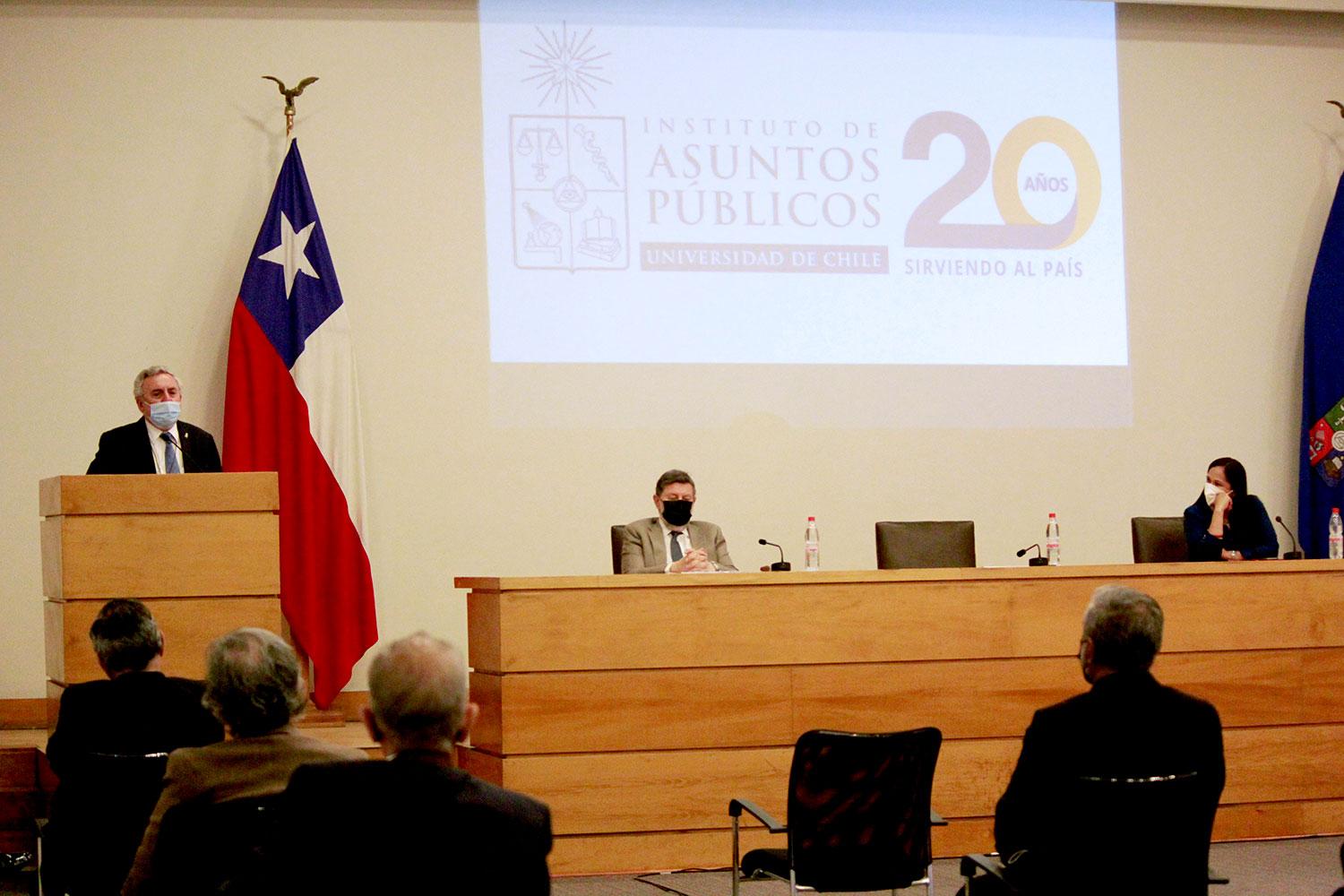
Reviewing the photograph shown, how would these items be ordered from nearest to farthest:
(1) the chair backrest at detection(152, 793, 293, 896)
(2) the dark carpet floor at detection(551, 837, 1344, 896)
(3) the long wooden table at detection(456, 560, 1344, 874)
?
(1) the chair backrest at detection(152, 793, 293, 896) < (2) the dark carpet floor at detection(551, 837, 1344, 896) < (3) the long wooden table at detection(456, 560, 1344, 874)

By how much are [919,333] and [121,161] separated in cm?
416

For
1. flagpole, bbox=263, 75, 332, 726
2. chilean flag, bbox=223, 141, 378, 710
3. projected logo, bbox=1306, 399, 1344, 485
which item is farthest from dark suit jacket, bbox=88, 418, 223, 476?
projected logo, bbox=1306, 399, 1344, 485

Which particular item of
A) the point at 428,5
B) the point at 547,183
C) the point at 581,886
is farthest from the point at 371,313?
the point at 581,886

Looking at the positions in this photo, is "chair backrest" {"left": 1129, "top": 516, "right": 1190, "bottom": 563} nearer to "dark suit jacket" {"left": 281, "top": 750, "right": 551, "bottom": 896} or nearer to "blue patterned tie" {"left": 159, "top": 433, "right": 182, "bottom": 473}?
"blue patterned tie" {"left": 159, "top": 433, "right": 182, "bottom": 473}

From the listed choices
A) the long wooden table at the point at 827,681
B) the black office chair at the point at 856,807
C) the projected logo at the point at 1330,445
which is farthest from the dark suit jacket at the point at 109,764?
the projected logo at the point at 1330,445

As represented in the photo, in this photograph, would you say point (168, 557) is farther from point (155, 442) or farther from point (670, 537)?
point (670, 537)

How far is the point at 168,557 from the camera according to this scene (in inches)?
179

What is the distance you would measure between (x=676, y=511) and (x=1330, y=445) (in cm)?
413

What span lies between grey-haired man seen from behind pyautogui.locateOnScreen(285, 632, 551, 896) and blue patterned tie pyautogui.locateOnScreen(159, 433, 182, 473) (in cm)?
356

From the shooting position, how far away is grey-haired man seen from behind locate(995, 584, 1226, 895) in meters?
2.99

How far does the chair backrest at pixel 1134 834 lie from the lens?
9.66 ft

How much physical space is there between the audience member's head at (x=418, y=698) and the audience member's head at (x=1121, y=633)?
1.63 m

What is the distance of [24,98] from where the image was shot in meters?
6.98

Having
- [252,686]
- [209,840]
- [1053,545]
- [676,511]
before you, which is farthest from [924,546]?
[209,840]
